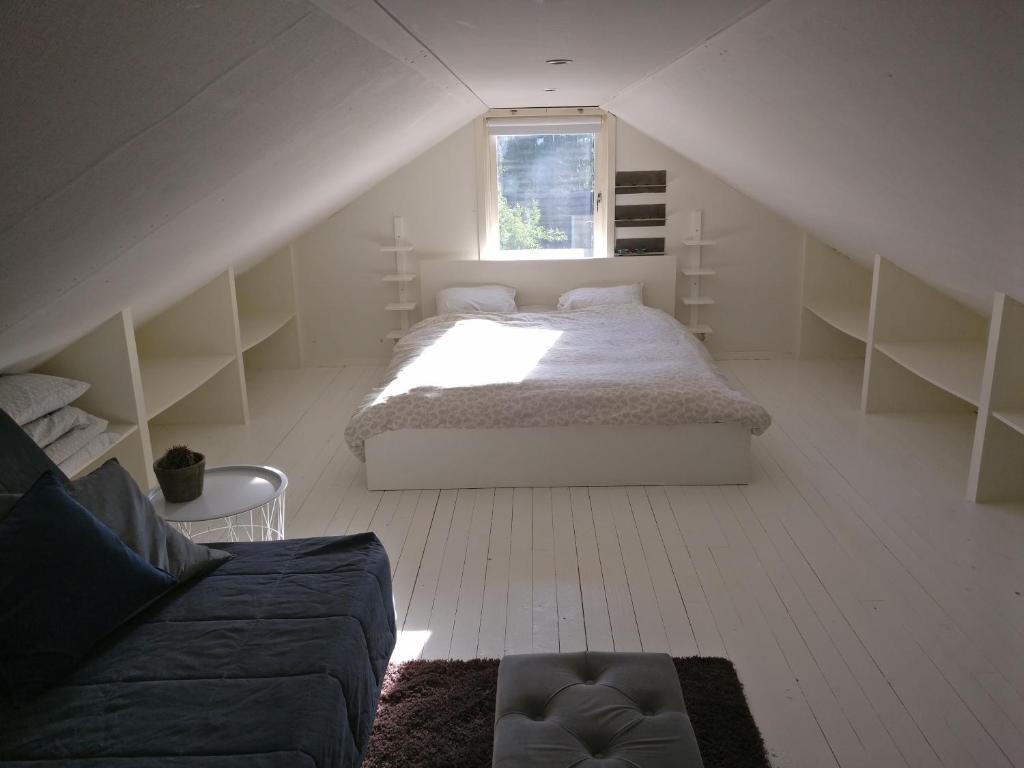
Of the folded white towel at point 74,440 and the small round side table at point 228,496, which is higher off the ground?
the folded white towel at point 74,440

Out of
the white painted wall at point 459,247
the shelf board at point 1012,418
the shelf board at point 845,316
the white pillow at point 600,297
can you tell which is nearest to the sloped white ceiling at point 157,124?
the white pillow at point 600,297

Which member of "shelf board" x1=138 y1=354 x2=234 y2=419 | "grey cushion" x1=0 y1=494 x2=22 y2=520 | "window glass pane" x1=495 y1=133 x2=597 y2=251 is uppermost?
"window glass pane" x1=495 y1=133 x2=597 y2=251

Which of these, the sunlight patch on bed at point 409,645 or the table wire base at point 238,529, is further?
the table wire base at point 238,529

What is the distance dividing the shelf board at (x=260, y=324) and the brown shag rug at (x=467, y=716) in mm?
3020

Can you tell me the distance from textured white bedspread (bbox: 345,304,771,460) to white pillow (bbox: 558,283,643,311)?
38.0 inches

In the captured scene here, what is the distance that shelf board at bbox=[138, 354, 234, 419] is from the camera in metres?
3.95

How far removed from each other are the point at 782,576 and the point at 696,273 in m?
3.03

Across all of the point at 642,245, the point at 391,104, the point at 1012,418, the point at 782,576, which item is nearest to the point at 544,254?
the point at 642,245

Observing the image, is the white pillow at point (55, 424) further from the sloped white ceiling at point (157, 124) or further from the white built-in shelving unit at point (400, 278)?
the white built-in shelving unit at point (400, 278)

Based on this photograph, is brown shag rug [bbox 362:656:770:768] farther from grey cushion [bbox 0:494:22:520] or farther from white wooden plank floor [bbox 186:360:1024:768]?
grey cushion [bbox 0:494:22:520]

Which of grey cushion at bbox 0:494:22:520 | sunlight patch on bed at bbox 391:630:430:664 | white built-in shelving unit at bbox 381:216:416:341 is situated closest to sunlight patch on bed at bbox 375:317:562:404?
white built-in shelving unit at bbox 381:216:416:341

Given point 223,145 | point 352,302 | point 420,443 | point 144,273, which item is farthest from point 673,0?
point 352,302

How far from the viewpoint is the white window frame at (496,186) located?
18.5 feet

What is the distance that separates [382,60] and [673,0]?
2.57 feet
